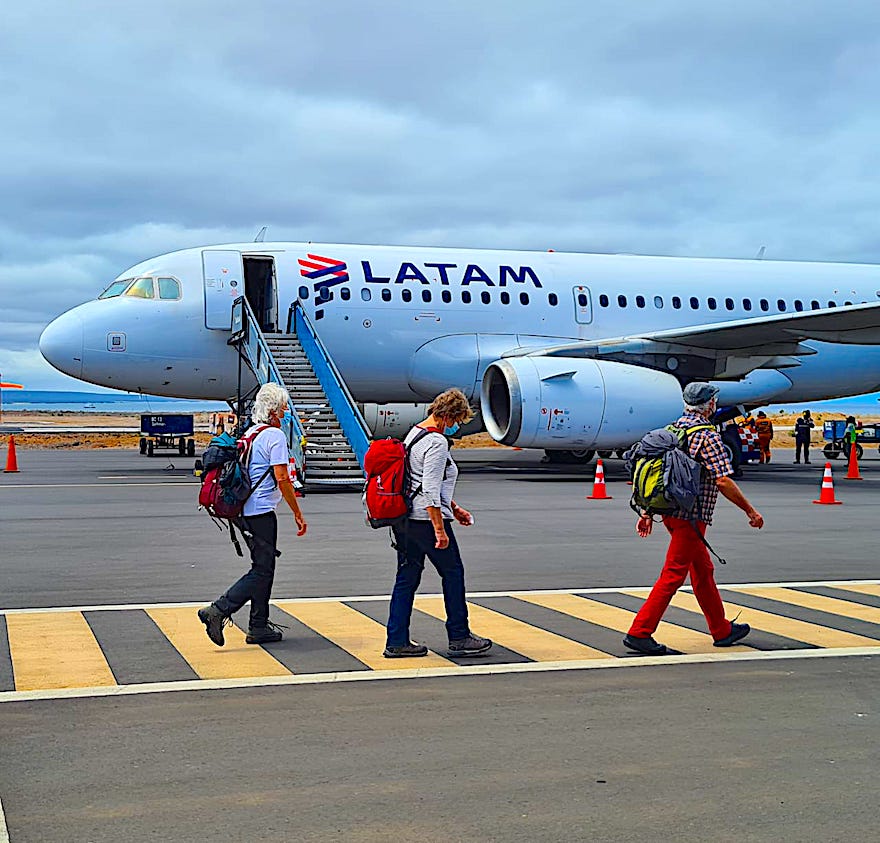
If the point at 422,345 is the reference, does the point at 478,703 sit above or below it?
below

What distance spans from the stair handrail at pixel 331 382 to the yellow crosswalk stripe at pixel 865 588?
33.2 ft

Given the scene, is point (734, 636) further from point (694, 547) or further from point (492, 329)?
point (492, 329)

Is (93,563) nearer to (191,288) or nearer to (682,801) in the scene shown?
(682,801)

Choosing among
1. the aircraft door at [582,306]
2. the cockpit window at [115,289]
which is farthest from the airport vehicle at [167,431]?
the aircraft door at [582,306]

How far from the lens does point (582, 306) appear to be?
80.4ft

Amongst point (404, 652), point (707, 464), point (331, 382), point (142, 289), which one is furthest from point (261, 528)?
point (142, 289)

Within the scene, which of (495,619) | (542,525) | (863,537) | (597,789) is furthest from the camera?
(542,525)

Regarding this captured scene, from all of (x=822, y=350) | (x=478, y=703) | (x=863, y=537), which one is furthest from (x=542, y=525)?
(x=822, y=350)

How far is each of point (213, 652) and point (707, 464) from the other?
3.21m

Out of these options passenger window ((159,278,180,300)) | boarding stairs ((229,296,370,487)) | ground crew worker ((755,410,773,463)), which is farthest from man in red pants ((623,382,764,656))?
ground crew worker ((755,410,773,463))

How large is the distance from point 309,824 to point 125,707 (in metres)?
1.98

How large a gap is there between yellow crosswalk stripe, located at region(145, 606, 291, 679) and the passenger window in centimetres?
1441

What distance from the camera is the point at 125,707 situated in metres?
6.00

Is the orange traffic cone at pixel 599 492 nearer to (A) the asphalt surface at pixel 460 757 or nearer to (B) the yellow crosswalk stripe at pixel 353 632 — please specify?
(A) the asphalt surface at pixel 460 757
